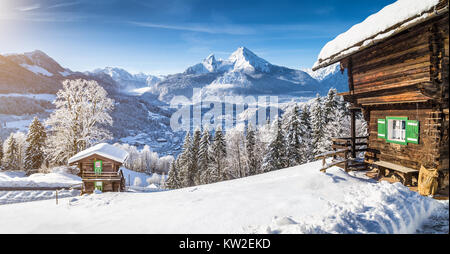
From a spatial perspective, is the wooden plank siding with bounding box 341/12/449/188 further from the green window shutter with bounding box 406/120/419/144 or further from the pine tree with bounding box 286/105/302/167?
the pine tree with bounding box 286/105/302/167

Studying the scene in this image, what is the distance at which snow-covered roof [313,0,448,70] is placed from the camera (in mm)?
7193

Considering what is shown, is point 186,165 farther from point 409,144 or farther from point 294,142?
point 409,144

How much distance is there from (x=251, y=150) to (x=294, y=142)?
849 cm

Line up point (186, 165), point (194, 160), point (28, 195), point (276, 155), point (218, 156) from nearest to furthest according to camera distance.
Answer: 1. point (28, 195)
2. point (276, 155)
3. point (218, 156)
4. point (186, 165)
5. point (194, 160)

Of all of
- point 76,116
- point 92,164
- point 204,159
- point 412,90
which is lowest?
point 204,159

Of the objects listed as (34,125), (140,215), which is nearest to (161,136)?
(34,125)

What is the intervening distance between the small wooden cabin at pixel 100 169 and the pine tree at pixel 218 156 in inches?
865

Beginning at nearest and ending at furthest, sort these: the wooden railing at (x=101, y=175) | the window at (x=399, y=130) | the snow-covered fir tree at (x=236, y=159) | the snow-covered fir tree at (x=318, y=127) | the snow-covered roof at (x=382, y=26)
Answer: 1. the snow-covered roof at (x=382, y=26)
2. the window at (x=399, y=130)
3. the wooden railing at (x=101, y=175)
4. the snow-covered fir tree at (x=318, y=127)
5. the snow-covered fir tree at (x=236, y=159)

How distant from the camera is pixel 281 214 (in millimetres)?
6473

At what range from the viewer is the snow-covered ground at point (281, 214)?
4.98 m

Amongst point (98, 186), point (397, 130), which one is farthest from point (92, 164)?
point (397, 130)

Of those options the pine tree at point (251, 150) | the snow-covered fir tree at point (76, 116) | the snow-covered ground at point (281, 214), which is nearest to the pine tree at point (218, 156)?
the pine tree at point (251, 150)

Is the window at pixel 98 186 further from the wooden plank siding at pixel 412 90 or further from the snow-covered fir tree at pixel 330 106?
the snow-covered fir tree at pixel 330 106
